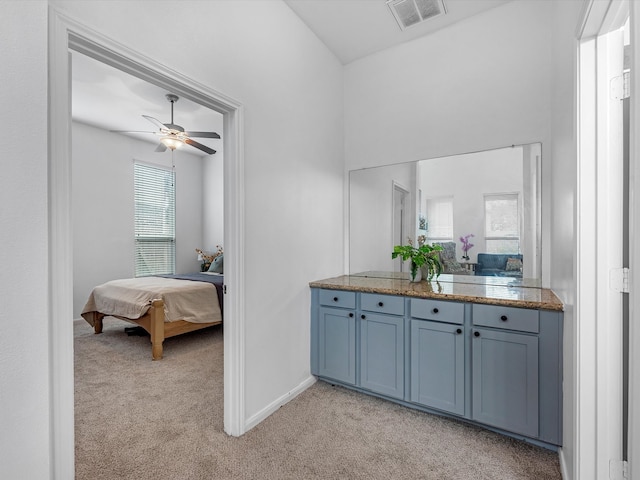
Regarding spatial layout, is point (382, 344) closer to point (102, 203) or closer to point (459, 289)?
point (459, 289)

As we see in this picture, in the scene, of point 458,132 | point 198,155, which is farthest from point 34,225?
point 198,155

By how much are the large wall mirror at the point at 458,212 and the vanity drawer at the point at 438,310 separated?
0.62 meters

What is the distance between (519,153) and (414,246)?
104 cm

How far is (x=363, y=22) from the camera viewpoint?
2637 millimetres

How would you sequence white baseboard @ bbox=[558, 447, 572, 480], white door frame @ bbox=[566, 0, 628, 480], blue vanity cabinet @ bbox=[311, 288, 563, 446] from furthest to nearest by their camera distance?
blue vanity cabinet @ bbox=[311, 288, 563, 446], white baseboard @ bbox=[558, 447, 572, 480], white door frame @ bbox=[566, 0, 628, 480]

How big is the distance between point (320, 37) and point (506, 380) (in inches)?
117

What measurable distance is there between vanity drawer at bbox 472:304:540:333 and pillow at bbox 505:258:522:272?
2.02 ft

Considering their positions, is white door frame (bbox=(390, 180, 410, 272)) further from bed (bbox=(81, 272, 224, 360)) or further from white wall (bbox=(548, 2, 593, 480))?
bed (bbox=(81, 272, 224, 360))

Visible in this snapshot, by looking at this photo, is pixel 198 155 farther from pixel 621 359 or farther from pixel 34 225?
pixel 621 359

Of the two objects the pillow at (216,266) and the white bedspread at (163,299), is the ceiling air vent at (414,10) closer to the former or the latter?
the white bedspread at (163,299)

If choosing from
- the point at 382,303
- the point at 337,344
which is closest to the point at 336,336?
the point at 337,344

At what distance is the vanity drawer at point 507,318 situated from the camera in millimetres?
1895

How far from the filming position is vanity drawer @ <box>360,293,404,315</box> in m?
2.34

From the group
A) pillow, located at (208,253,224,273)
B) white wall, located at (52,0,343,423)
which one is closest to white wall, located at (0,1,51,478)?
white wall, located at (52,0,343,423)
